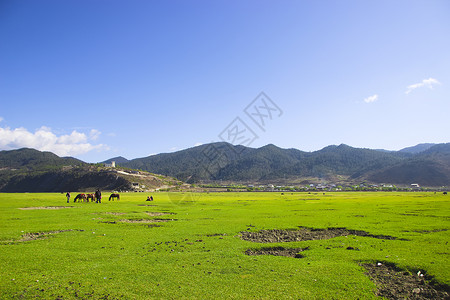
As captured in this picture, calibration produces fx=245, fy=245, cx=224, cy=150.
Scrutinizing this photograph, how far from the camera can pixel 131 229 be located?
64.6 feet

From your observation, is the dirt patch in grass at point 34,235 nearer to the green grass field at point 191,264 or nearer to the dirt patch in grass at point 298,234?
the green grass field at point 191,264

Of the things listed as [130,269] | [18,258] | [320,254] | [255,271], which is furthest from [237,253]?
[18,258]

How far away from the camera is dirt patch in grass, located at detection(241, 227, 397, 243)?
54.7 ft

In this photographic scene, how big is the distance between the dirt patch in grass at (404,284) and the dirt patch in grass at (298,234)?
6.14 meters

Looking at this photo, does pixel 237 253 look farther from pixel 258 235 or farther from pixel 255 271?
pixel 258 235

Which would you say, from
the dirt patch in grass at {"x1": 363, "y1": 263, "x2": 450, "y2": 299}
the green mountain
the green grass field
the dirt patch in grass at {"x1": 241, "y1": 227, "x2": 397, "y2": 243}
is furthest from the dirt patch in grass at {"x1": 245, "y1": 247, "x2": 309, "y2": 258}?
the green mountain

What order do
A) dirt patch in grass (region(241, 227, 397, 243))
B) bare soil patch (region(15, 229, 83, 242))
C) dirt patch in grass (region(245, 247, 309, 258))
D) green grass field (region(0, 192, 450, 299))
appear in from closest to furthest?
green grass field (region(0, 192, 450, 299)) < dirt patch in grass (region(245, 247, 309, 258)) < bare soil patch (region(15, 229, 83, 242)) < dirt patch in grass (region(241, 227, 397, 243))

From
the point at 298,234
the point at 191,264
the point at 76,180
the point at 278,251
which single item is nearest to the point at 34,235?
the point at 191,264

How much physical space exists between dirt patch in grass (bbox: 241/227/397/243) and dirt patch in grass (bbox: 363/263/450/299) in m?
6.14

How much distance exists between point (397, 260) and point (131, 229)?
17704 millimetres

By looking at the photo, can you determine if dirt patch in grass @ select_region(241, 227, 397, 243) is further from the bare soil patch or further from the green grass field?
the bare soil patch

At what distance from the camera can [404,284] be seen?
949cm

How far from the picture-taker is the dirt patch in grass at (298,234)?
1669 cm

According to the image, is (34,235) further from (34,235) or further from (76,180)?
(76,180)
